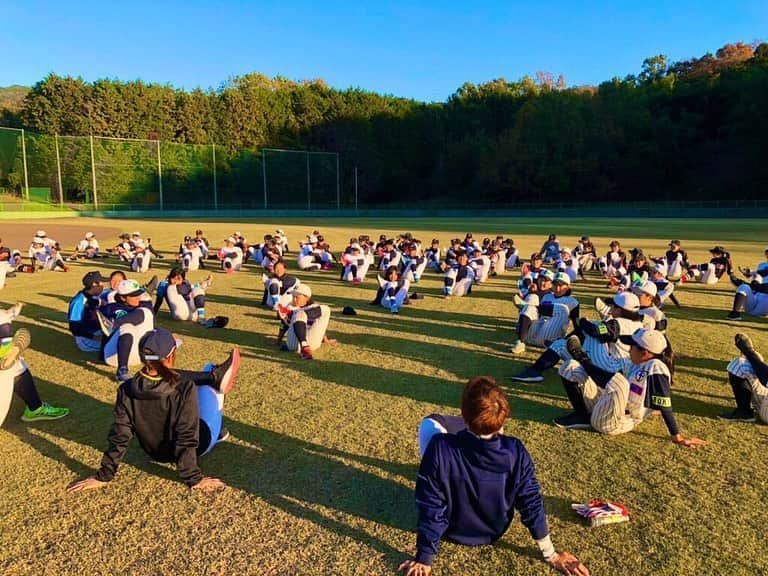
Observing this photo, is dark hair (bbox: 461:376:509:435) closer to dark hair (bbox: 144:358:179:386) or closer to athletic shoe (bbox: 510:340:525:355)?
dark hair (bbox: 144:358:179:386)

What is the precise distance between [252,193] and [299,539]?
216ft

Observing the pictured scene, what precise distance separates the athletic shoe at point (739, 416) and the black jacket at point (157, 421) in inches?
211

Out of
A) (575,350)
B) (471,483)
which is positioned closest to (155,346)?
(471,483)

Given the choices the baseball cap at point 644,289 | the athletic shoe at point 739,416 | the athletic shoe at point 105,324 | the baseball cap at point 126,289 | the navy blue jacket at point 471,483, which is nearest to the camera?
the navy blue jacket at point 471,483

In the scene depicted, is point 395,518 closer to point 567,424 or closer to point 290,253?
point 567,424

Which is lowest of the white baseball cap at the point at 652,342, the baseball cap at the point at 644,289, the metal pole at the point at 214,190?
the white baseball cap at the point at 652,342

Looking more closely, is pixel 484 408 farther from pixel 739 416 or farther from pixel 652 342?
pixel 739 416

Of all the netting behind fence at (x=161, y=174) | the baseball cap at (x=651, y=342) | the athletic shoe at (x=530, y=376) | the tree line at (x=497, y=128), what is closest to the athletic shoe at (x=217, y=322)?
the athletic shoe at (x=530, y=376)

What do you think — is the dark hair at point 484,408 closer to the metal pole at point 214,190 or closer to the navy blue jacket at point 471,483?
the navy blue jacket at point 471,483

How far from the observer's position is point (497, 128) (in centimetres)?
7894

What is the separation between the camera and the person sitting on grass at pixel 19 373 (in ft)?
17.4

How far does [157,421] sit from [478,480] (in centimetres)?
252

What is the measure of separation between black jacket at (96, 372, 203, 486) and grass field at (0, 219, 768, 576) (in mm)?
283

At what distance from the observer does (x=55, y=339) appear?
30.9 ft
